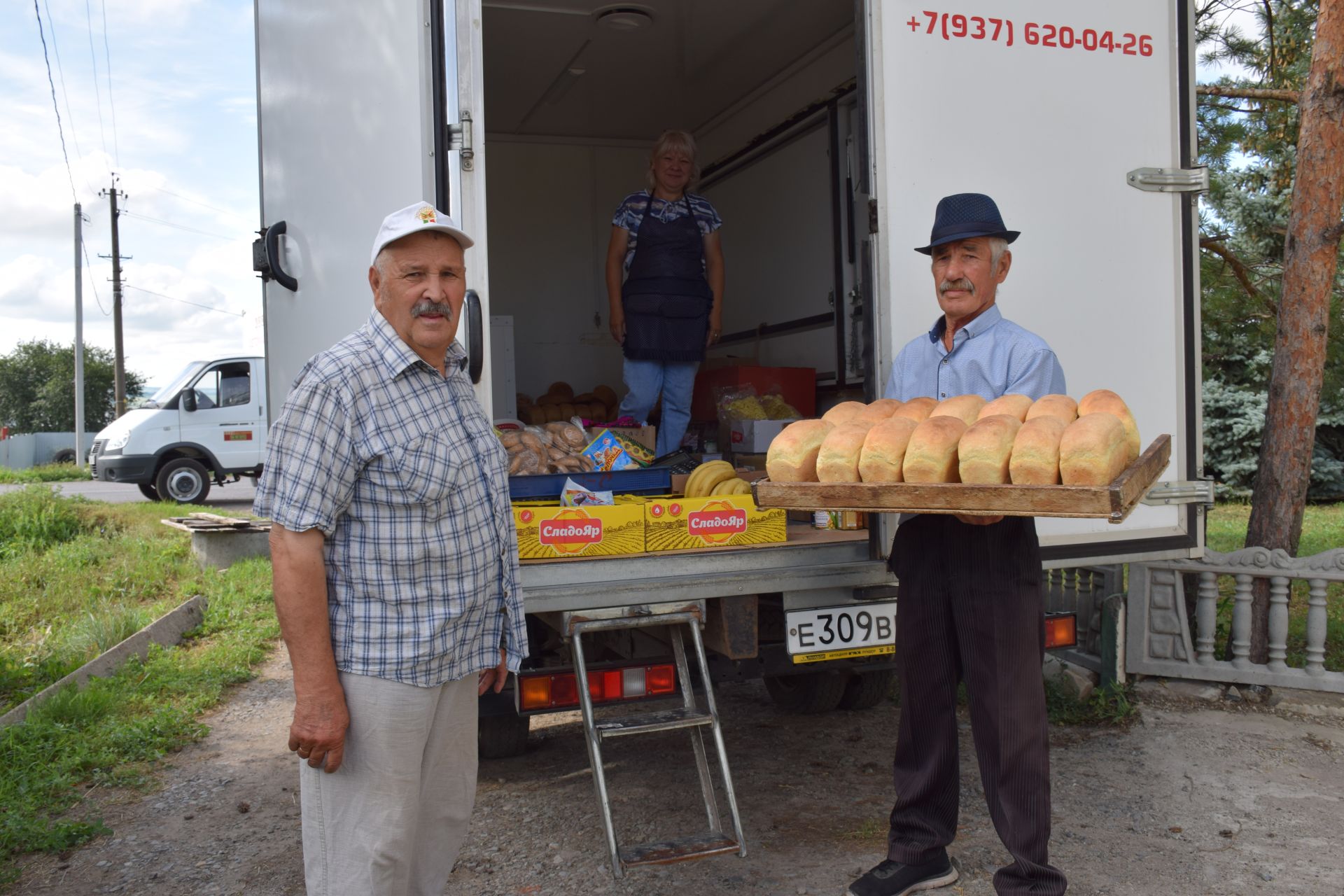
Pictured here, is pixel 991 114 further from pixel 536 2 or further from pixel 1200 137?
pixel 1200 137

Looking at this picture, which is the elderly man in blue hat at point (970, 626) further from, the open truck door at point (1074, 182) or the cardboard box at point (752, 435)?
the cardboard box at point (752, 435)

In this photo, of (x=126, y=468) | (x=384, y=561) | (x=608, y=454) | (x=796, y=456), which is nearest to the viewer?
(x=384, y=561)

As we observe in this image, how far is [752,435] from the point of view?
5.03 metres

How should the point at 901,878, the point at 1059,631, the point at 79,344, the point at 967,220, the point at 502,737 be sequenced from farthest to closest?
the point at 79,344, the point at 502,737, the point at 1059,631, the point at 901,878, the point at 967,220

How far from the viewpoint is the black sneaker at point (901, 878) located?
3023 millimetres

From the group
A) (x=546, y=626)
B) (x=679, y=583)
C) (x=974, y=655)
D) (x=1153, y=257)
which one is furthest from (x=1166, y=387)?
(x=546, y=626)

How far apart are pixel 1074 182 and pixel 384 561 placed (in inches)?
105

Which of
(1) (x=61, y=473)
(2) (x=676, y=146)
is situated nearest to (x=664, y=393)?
(2) (x=676, y=146)

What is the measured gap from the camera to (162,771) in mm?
4543

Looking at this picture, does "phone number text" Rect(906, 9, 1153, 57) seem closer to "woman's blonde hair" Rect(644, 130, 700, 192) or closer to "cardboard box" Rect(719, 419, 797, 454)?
"cardboard box" Rect(719, 419, 797, 454)

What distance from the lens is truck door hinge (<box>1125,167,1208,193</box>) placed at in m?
3.63

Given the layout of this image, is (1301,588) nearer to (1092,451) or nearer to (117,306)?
(1092,451)

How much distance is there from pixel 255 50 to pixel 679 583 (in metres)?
3.37

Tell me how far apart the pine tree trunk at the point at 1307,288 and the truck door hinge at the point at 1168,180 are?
235 centimetres
